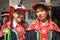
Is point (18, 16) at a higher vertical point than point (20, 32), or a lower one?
higher

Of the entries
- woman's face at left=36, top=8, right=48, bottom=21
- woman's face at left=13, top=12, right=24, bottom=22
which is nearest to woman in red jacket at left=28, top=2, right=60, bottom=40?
woman's face at left=36, top=8, right=48, bottom=21

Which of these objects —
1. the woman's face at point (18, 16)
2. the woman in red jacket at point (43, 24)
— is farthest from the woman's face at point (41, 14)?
the woman's face at point (18, 16)

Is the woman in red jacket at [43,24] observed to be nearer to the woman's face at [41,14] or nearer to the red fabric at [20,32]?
the woman's face at [41,14]

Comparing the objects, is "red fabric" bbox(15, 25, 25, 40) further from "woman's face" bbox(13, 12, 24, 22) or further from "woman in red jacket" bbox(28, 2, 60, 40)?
"woman in red jacket" bbox(28, 2, 60, 40)

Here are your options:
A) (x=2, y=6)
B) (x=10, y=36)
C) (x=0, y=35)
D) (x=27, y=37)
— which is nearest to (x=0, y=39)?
(x=0, y=35)

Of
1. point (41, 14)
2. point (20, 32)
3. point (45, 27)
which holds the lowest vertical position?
point (20, 32)

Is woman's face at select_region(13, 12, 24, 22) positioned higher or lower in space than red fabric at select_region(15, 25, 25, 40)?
higher

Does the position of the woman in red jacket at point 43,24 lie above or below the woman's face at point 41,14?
below

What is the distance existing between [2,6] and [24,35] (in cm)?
984

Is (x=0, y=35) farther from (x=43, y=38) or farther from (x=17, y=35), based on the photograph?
(x=43, y=38)

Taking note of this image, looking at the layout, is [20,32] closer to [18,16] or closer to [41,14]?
[18,16]

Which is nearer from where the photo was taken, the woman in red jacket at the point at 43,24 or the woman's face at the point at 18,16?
the woman in red jacket at the point at 43,24

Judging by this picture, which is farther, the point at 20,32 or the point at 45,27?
the point at 20,32

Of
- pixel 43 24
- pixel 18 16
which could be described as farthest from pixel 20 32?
pixel 43 24
